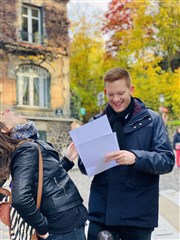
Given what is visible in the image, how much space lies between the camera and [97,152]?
2.67m

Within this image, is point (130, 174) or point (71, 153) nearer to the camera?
point (130, 174)

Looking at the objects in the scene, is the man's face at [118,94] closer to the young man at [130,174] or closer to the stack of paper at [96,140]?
the young man at [130,174]

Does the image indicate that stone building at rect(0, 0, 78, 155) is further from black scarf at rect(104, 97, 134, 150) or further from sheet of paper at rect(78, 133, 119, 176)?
sheet of paper at rect(78, 133, 119, 176)

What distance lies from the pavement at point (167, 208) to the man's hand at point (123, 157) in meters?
3.55

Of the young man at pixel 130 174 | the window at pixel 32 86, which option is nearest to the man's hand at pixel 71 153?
the young man at pixel 130 174

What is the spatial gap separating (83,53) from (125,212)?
1028 inches

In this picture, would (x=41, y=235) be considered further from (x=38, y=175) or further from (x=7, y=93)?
(x=7, y=93)

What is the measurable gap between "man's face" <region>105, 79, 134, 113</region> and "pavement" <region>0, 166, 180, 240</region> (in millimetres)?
3468

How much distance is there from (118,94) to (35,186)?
35.5 inches

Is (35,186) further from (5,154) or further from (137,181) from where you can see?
(137,181)

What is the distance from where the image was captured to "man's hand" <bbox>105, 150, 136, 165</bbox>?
2.58 metres

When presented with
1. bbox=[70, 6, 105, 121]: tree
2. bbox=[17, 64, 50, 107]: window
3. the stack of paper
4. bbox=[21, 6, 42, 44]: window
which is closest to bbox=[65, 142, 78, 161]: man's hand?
the stack of paper

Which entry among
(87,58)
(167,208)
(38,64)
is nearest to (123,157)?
(167,208)

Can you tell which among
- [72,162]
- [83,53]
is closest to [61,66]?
[83,53]
